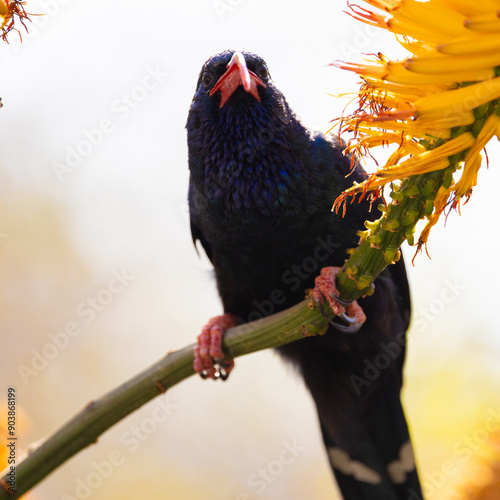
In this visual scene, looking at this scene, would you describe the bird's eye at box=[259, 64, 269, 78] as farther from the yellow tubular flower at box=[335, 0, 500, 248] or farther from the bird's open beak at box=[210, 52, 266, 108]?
the yellow tubular flower at box=[335, 0, 500, 248]

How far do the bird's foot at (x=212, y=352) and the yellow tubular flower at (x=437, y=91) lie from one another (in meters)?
1.88

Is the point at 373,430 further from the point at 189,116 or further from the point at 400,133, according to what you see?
the point at 400,133

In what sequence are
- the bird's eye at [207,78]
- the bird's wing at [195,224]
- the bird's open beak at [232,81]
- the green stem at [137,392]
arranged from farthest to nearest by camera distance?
the bird's wing at [195,224] < the bird's eye at [207,78] < the bird's open beak at [232,81] < the green stem at [137,392]

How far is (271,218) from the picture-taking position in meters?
3.41

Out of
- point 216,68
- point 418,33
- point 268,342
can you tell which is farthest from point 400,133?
point 216,68

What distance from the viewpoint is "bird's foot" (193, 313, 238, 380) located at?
347cm

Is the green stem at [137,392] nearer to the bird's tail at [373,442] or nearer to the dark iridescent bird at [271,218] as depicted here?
the dark iridescent bird at [271,218]

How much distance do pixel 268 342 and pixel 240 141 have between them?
4.47 feet

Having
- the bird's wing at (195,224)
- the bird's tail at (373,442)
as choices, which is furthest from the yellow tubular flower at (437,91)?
the bird's tail at (373,442)

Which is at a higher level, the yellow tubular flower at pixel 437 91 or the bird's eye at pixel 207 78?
the bird's eye at pixel 207 78

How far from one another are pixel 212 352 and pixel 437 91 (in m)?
2.23

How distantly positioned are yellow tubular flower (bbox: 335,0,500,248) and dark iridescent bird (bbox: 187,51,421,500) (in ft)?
4.29

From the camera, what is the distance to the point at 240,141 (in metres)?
3.43

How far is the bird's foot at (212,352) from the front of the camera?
347 centimetres
